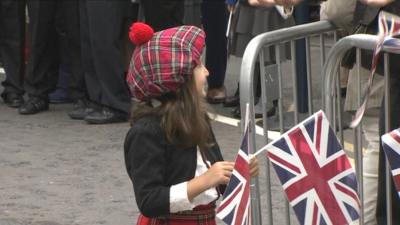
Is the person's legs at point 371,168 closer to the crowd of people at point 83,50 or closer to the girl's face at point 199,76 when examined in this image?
the girl's face at point 199,76

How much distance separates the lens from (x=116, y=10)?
24.4 feet

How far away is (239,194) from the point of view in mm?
3502

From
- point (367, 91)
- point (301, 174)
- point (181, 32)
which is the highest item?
point (181, 32)

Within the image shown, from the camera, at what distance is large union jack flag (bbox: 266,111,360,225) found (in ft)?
11.8

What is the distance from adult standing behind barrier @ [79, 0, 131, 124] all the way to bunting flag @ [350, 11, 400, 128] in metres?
3.73

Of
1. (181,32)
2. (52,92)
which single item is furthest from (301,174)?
(52,92)

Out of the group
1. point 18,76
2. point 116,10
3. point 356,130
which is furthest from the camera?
point 18,76

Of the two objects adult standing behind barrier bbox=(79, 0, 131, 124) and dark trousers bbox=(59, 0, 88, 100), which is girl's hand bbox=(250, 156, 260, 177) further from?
dark trousers bbox=(59, 0, 88, 100)

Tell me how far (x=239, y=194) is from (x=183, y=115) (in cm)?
34

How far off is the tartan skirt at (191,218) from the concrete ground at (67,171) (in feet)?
5.50

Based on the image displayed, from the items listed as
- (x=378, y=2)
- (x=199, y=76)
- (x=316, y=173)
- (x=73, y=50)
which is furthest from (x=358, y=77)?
(x=73, y=50)

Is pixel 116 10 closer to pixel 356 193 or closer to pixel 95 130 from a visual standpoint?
pixel 95 130

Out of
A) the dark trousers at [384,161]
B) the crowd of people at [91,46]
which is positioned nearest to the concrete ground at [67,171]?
the crowd of people at [91,46]

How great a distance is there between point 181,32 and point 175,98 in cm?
24
